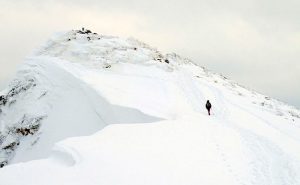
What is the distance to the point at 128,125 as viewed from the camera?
82.2 feet

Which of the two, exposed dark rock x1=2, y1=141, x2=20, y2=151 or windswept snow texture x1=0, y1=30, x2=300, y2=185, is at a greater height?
windswept snow texture x1=0, y1=30, x2=300, y2=185

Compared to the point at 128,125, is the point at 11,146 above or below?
below

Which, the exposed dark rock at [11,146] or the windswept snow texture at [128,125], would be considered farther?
the exposed dark rock at [11,146]

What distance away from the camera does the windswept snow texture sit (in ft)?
55.5

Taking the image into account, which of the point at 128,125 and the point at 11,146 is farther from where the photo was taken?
the point at 11,146

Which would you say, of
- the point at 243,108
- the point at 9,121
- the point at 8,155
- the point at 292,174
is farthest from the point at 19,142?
the point at 292,174

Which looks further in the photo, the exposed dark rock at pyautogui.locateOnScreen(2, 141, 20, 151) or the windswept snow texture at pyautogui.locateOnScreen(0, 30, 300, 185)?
the exposed dark rock at pyautogui.locateOnScreen(2, 141, 20, 151)

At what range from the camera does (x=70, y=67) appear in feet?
137

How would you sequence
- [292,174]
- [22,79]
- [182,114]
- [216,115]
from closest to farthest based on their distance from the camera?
[292,174] → [182,114] → [216,115] → [22,79]

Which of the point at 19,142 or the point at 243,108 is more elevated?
the point at 243,108

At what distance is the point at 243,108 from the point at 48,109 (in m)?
18.3

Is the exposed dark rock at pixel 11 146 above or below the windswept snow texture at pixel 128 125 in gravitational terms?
below

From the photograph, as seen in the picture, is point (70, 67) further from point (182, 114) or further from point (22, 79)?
point (182, 114)

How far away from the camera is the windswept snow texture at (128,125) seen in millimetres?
16906
